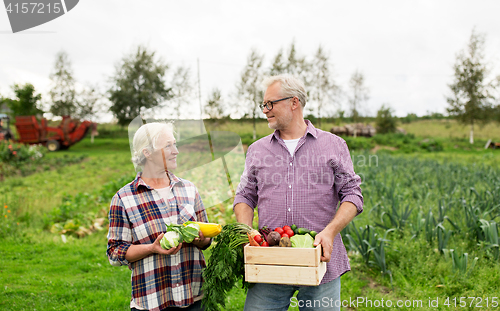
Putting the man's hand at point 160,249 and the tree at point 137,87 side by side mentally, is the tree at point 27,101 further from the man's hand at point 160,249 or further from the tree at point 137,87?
the man's hand at point 160,249

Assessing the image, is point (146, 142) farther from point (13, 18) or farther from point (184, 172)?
point (13, 18)

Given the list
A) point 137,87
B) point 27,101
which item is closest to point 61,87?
point 27,101

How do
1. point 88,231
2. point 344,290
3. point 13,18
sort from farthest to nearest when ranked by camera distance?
point 88,231
point 344,290
point 13,18

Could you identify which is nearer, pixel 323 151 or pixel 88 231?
pixel 323 151

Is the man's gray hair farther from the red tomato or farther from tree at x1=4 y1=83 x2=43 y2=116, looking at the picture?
tree at x1=4 y1=83 x2=43 y2=116

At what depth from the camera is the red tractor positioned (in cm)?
1980

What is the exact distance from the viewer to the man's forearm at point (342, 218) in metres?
2.09

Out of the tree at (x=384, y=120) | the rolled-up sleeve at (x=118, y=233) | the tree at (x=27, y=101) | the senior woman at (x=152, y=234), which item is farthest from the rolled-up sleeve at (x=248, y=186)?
the tree at (x=27, y=101)

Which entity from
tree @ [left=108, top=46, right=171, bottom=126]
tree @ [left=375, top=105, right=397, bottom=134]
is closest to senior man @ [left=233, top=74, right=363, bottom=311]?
tree @ [left=108, top=46, right=171, bottom=126]

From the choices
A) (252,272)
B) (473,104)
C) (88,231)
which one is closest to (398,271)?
(252,272)

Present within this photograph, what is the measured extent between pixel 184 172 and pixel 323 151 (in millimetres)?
994

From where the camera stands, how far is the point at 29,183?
11.7 metres

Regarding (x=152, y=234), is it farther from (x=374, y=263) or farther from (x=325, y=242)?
(x=374, y=263)

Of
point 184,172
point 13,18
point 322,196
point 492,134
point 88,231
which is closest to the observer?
point 322,196
